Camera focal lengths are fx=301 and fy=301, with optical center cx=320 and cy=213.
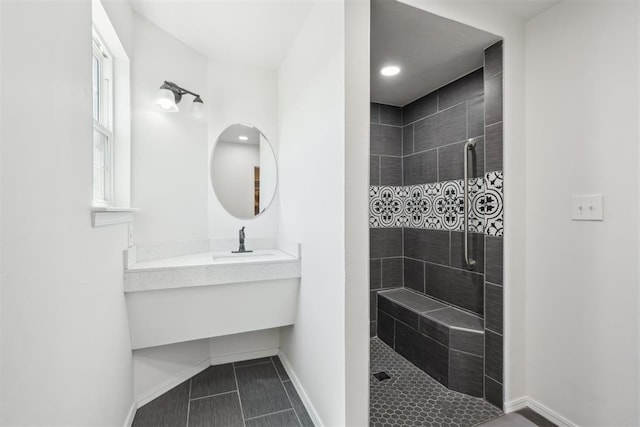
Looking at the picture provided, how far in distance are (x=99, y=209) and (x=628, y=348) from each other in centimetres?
243

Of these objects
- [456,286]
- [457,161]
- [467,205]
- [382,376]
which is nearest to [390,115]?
[457,161]

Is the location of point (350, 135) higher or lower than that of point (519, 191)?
higher

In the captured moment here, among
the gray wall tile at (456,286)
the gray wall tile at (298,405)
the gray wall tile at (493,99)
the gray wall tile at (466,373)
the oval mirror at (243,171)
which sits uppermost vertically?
the gray wall tile at (493,99)

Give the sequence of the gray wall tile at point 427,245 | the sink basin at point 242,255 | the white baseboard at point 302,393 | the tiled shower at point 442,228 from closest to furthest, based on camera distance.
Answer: the white baseboard at point 302,393 → the tiled shower at point 442,228 → the sink basin at point 242,255 → the gray wall tile at point 427,245

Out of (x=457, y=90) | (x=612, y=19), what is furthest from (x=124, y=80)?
(x=612, y=19)

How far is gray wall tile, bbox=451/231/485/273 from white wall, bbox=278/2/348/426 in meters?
1.21

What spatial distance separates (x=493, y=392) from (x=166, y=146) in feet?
→ 8.71

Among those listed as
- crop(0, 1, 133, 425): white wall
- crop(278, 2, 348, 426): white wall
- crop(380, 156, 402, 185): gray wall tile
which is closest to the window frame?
crop(0, 1, 133, 425): white wall

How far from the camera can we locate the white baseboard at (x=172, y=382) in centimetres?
191

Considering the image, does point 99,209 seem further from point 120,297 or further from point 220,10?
point 220,10

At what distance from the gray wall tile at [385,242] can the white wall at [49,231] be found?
2.07 meters

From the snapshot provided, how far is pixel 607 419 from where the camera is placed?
146cm

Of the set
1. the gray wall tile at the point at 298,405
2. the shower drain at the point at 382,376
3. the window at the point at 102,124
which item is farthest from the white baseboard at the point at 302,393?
the window at the point at 102,124

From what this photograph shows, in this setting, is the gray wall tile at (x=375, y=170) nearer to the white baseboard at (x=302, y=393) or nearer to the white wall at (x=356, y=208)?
the white wall at (x=356, y=208)
